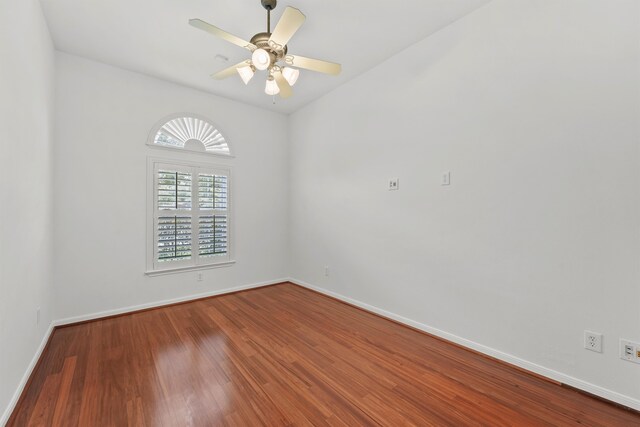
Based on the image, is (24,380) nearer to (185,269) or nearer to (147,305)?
(147,305)

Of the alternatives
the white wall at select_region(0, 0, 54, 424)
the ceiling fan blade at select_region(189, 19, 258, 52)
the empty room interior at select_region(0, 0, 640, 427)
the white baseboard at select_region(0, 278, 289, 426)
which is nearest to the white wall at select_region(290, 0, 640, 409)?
the empty room interior at select_region(0, 0, 640, 427)

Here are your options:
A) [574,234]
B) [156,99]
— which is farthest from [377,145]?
[156,99]

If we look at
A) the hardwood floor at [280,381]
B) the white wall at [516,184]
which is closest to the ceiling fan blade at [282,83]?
the white wall at [516,184]

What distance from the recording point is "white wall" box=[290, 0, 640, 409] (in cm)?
170

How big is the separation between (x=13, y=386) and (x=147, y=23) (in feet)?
9.67

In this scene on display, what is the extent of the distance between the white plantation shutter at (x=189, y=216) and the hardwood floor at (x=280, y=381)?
965mm

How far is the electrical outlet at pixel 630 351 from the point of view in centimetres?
163

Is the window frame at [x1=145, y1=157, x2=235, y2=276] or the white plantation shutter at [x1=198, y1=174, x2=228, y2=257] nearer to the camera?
the window frame at [x1=145, y1=157, x2=235, y2=276]

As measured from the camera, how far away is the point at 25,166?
187cm

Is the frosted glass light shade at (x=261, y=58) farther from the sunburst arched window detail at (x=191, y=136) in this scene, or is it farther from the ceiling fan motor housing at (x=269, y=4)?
the sunburst arched window detail at (x=191, y=136)

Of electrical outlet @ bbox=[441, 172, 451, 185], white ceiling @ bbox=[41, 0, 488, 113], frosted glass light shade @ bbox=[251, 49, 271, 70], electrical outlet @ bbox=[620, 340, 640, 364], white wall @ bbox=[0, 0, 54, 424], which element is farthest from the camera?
electrical outlet @ bbox=[441, 172, 451, 185]

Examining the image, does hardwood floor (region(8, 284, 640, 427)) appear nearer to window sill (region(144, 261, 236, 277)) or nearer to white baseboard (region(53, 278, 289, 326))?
white baseboard (region(53, 278, 289, 326))

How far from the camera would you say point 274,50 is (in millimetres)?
1976

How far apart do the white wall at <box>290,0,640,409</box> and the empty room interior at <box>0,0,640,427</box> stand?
0.05ft
